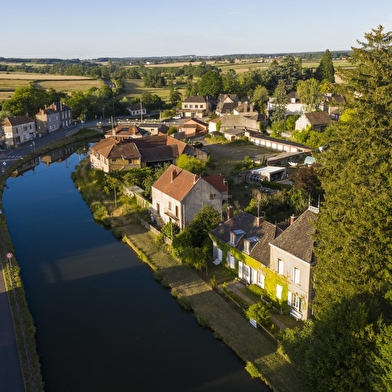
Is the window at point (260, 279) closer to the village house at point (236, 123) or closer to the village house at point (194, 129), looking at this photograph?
the village house at point (194, 129)

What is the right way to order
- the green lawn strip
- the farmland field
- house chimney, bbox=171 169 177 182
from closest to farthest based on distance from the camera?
the green lawn strip
house chimney, bbox=171 169 177 182
the farmland field

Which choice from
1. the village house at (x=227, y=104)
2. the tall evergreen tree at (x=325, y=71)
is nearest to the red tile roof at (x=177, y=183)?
the village house at (x=227, y=104)

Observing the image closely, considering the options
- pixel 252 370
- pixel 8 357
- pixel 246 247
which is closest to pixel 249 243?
pixel 246 247

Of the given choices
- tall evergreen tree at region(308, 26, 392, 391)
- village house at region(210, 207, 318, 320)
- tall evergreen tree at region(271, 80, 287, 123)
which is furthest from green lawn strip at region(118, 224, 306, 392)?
tall evergreen tree at region(271, 80, 287, 123)

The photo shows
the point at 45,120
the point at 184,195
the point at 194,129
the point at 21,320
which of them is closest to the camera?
the point at 21,320

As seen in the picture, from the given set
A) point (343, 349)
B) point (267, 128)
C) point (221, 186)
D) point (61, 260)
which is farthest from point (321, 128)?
point (343, 349)

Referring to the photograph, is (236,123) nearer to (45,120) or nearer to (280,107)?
(280,107)

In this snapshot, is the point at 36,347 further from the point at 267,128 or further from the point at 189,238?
the point at 267,128

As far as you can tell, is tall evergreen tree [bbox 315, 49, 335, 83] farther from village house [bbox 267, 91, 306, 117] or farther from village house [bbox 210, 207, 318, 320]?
village house [bbox 210, 207, 318, 320]
